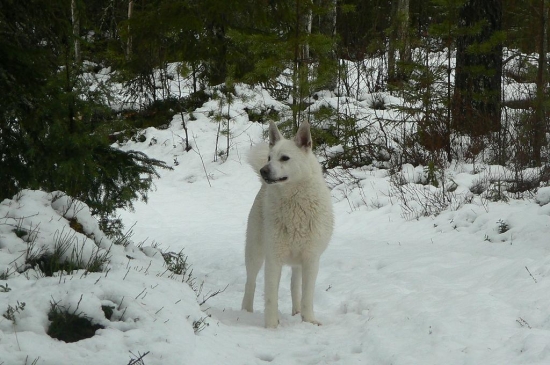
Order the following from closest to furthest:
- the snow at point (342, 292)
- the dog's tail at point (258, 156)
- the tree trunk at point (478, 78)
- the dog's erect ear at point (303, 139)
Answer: the snow at point (342, 292) < the dog's erect ear at point (303, 139) < the dog's tail at point (258, 156) < the tree trunk at point (478, 78)

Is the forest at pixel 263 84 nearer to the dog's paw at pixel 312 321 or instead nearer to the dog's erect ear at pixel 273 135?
the dog's erect ear at pixel 273 135

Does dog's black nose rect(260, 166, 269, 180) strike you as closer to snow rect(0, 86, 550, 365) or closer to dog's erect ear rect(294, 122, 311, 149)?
dog's erect ear rect(294, 122, 311, 149)

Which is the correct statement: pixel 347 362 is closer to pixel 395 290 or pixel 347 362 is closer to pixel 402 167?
pixel 395 290

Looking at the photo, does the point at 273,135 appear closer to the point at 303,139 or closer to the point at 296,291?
the point at 303,139

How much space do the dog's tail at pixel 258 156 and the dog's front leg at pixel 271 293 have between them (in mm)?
1118

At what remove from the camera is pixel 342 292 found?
6355 millimetres

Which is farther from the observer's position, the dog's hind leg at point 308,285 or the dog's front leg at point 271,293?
the dog's hind leg at point 308,285

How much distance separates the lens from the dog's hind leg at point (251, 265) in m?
5.90

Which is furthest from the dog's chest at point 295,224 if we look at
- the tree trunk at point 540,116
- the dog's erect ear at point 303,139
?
the tree trunk at point 540,116

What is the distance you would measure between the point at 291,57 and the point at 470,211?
447cm

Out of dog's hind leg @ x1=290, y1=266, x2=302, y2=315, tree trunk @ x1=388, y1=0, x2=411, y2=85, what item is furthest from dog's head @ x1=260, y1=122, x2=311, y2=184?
tree trunk @ x1=388, y1=0, x2=411, y2=85

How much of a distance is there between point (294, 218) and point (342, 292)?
1.41 metres

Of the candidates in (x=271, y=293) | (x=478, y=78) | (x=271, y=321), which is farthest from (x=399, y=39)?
(x=271, y=321)

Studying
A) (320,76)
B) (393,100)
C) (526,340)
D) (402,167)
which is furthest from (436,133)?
(526,340)
